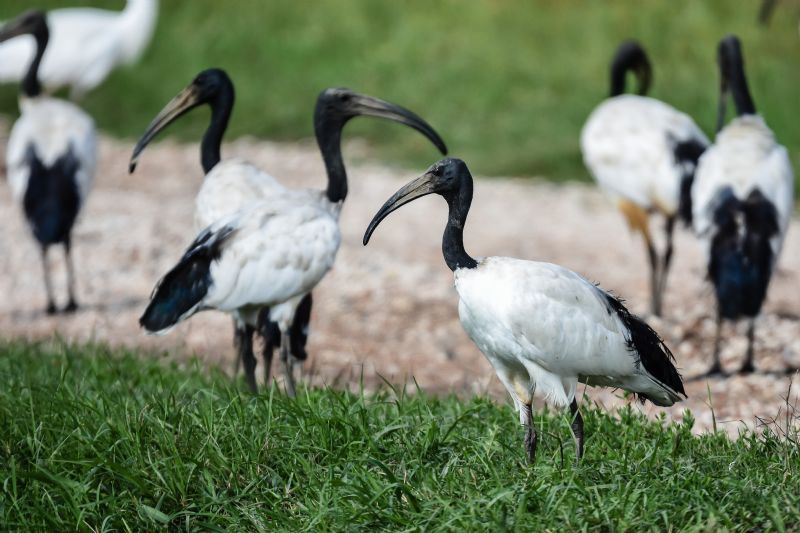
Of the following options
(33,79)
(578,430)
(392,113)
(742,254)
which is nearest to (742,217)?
(742,254)

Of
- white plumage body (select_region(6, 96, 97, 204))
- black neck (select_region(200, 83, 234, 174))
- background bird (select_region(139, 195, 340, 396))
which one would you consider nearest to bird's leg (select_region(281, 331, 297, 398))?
background bird (select_region(139, 195, 340, 396))

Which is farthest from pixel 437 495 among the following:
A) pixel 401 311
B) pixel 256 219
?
pixel 401 311

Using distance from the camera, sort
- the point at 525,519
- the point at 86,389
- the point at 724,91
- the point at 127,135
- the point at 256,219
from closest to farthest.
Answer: the point at 525,519 → the point at 86,389 → the point at 256,219 → the point at 724,91 → the point at 127,135

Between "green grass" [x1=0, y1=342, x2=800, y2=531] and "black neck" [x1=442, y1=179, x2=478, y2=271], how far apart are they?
0.56m

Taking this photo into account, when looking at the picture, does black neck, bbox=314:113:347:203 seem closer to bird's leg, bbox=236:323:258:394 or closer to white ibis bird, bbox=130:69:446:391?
white ibis bird, bbox=130:69:446:391

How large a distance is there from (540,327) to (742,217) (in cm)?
322

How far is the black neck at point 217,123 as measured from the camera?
7.18 m

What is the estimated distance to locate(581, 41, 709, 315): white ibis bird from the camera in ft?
28.8

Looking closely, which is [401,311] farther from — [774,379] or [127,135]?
[127,135]

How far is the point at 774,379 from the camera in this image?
7.18 metres

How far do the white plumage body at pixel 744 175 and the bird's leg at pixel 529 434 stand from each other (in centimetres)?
313

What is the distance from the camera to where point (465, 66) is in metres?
16.5

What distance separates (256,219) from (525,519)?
8.66 feet

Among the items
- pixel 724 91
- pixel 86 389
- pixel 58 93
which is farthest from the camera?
pixel 58 93
